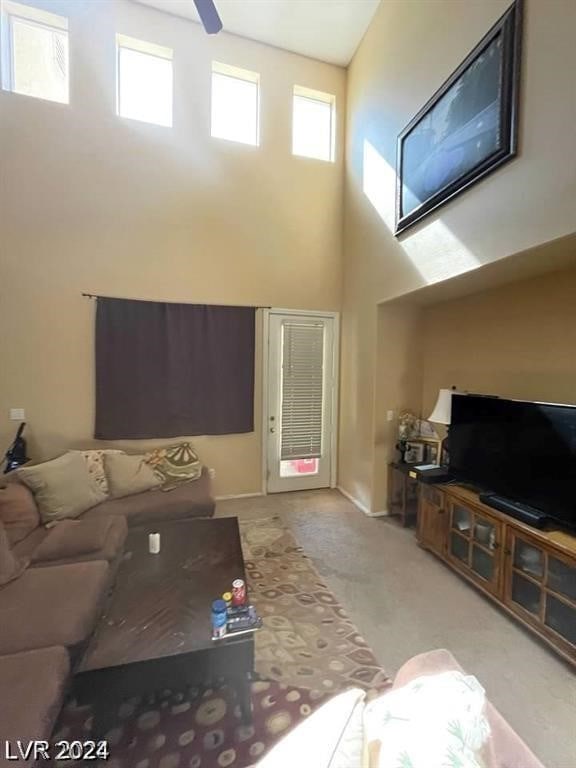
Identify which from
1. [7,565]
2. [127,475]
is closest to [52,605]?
[7,565]

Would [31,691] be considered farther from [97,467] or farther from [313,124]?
[313,124]

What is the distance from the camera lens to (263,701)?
1.55 meters

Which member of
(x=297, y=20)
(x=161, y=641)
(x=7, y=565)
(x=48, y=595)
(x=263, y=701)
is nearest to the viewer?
(x=161, y=641)

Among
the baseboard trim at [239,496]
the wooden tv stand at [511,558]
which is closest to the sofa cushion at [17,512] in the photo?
the baseboard trim at [239,496]

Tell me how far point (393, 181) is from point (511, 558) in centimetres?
322

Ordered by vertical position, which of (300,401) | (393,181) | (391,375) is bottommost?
(300,401)

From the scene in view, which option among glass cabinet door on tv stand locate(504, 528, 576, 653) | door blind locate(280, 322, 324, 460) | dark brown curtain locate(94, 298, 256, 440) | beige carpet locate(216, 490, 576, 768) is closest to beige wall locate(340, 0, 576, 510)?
door blind locate(280, 322, 324, 460)

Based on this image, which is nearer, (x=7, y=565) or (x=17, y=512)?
(x=7, y=565)

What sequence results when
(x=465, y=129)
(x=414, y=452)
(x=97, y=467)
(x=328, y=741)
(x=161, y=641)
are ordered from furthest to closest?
(x=414, y=452)
(x=97, y=467)
(x=465, y=129)
(x=161, y=641)
(x=328, y=741)

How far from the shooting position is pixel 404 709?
72cm

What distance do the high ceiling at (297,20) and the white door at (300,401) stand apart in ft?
9.77

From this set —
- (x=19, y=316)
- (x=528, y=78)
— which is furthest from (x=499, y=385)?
(x=19, y=316)

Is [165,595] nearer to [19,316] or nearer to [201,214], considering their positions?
[19,316]

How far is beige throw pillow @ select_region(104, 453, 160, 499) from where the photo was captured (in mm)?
3037
